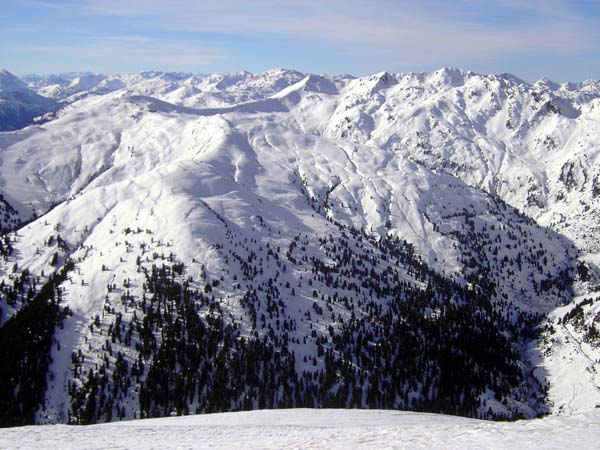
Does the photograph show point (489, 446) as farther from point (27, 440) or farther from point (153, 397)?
point (153, 397)

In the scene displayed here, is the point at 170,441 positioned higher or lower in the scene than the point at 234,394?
higher

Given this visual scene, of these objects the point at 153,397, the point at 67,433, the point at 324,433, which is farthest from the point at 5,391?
the point at 324,433

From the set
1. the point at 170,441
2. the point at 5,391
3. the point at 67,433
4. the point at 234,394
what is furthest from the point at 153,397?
the point at 170,441

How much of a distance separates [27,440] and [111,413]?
141157 mm

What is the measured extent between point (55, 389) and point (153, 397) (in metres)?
43.8

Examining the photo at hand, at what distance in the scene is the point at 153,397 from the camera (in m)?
190

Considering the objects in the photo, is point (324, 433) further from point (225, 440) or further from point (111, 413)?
point (111, 413)

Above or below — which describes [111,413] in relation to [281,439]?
below

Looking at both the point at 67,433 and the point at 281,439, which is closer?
the point at 281,439

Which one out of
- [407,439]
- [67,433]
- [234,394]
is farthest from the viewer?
[234,394]

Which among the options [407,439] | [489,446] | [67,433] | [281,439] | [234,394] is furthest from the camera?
[234,394]

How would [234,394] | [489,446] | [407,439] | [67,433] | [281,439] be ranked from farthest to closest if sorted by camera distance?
[234,394] < [67,433] < [281,439] < [407,439] < [489,446]

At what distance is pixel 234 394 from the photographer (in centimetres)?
19550

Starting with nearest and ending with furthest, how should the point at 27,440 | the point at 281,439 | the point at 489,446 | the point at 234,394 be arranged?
the point at 489,446 → the point at 281,439 → the point at 27,440 → the point at 234,394
